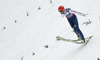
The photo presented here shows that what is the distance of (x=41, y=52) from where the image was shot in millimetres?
11102

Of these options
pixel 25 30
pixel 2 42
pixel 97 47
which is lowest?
pixel 2 42

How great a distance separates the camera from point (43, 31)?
44.0 feet

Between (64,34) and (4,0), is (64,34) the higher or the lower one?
the higher one

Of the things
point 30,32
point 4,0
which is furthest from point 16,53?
point 4,0

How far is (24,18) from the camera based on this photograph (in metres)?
17.2

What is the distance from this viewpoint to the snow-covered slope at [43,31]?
8.66 metres

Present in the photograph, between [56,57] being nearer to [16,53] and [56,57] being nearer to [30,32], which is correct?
[16,53]

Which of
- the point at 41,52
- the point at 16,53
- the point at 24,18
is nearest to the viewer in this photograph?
the point at 41,52

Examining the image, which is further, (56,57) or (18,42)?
(18,42)

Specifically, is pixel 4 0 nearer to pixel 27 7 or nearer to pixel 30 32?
pixel 27 7

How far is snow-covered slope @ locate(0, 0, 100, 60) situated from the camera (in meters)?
8.66

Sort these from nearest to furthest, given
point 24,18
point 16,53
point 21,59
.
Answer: point 21,59 < point 16,53 < point 24,18

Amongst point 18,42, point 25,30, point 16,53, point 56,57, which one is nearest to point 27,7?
point 25,30

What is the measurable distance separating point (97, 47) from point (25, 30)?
8984 mm
